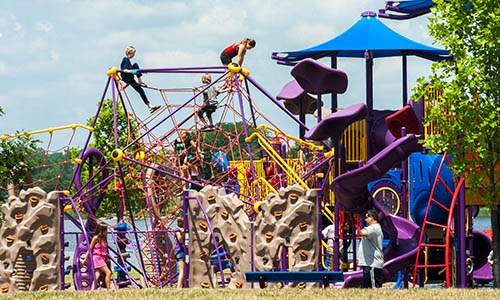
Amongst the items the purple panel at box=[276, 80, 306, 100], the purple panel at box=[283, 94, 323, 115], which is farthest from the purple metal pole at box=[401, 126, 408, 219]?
the purple panel at box=[283, 94, 323, 115]

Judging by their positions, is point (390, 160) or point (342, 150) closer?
point (390, 160)

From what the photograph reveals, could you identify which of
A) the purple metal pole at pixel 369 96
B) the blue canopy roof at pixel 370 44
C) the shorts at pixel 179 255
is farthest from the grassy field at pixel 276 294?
the blue canopy roof at pixel 370 44

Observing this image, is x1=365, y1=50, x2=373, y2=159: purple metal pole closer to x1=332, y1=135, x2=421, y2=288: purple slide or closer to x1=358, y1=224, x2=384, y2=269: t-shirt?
x1=332, y1=135, x2=421, y2=288: purple slide

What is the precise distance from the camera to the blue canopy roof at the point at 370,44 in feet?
64.3

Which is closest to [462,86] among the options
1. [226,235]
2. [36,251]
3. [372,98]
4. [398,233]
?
[398,233]

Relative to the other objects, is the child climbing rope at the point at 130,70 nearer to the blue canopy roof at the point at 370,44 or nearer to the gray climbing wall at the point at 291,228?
the blue canopy roof at the point at 370,44

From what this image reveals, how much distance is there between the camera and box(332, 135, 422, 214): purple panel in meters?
14.1

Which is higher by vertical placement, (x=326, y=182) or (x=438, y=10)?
(x=438, y=10)

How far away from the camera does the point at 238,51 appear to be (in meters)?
17.9

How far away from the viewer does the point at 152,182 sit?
19234mm

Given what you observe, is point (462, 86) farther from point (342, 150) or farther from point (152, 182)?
point (152, 182)

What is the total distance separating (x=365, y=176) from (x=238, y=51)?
4.97 m

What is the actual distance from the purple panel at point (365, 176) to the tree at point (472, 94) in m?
0.62

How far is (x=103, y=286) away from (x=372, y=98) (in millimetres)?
7377
